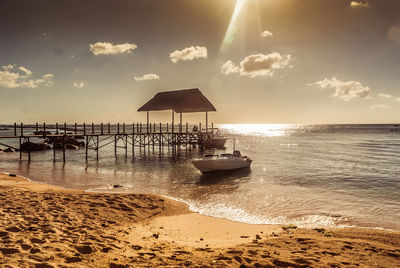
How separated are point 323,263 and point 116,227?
4.99m

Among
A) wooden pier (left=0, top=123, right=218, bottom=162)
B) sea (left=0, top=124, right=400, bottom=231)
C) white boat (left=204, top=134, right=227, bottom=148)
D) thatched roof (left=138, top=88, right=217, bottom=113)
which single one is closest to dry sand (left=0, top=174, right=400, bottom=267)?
sea (left=0, top=124, right=400, bottom=231)

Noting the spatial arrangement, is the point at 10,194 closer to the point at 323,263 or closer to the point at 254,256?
the point at 254,256

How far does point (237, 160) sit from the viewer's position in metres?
19.1

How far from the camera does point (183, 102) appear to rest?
33.2 m

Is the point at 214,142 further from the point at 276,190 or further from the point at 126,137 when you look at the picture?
the point at 276,190

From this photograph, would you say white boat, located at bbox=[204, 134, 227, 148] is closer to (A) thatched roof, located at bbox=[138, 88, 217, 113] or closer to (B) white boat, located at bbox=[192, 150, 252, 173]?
(A) thatched roof, located at bbox=[138, 88, 217, 113]

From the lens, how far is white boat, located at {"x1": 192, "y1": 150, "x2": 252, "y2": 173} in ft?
56.7

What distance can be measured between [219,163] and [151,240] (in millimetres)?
12179

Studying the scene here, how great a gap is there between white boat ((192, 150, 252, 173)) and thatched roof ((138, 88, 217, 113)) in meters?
15.2

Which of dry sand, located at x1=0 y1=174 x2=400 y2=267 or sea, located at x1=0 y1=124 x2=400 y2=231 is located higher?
dry sand, located at x1=0 y1=174 x2=400 y2=267

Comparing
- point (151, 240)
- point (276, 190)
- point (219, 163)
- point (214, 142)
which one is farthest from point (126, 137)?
point (151, 240)

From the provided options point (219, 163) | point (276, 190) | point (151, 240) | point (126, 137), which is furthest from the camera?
point (126, 137)

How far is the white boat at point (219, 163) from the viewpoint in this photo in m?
17.3

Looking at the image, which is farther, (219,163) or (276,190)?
(219,163)
